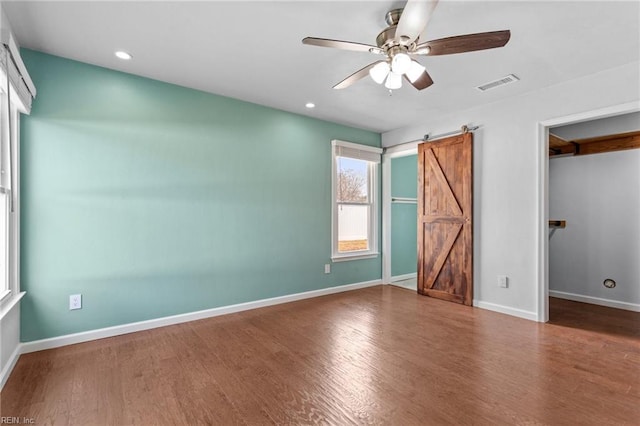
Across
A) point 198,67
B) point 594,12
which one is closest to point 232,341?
→ point 198,67

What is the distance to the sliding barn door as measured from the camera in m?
4.10

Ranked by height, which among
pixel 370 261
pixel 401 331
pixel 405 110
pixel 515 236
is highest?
pixel 405 110

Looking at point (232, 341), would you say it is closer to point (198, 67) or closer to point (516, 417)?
point (516, 417)

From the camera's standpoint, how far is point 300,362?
8.22ft

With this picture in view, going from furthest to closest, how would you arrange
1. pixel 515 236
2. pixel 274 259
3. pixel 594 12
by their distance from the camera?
pixel 274 259 < pixel 515 236 < pixel 594 12

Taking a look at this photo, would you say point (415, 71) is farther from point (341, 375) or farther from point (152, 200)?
point (152, 200)

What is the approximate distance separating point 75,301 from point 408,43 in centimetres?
352

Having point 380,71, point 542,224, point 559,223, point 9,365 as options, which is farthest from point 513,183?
point 9,365

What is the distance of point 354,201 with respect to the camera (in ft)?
16.6

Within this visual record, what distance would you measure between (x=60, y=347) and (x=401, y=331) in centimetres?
319

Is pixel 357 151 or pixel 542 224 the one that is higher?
pixel 357 151

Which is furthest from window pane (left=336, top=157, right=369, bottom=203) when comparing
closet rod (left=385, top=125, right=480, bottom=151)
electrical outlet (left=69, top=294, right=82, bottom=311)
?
electrical outlet (left=69, top=294, right=82, bottom=311)

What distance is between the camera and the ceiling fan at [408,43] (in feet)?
5.71

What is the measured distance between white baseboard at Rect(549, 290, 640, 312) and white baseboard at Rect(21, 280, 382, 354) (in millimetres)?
3304
